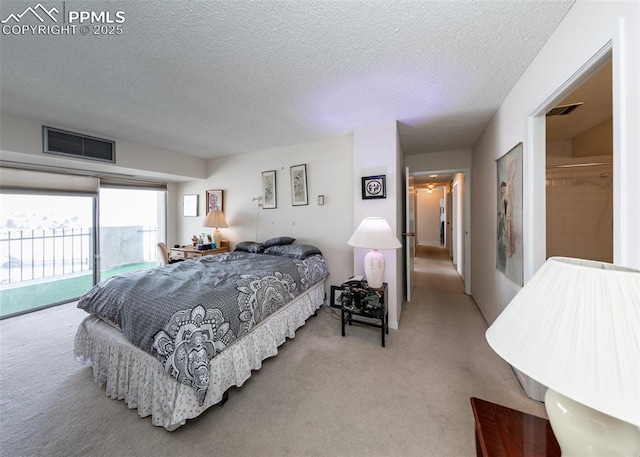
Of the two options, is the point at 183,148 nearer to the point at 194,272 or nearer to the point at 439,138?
the point at 194,272

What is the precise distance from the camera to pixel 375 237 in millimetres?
2342

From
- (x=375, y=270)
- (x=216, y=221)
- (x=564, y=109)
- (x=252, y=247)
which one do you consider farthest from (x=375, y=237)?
(x=216, y=221)

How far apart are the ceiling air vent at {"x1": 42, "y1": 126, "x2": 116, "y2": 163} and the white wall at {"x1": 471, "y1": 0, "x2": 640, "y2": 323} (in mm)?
4677

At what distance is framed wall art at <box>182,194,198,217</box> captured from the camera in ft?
15.3

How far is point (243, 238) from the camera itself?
13.7 ft

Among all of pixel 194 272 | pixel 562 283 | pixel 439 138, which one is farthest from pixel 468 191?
pixel 194 272

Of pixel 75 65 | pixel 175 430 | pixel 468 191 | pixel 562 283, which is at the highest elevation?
pixel 75 65

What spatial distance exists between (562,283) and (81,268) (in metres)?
5.45

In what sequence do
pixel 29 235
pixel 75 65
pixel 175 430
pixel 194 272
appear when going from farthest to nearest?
1. pixel 29 235
2. pixel 194 272
3. pixel 75 65
4. pixel 175 430

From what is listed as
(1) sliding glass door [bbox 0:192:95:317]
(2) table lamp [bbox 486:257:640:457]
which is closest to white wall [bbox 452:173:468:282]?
(2) table lamp [bbox 486:257:640:457]

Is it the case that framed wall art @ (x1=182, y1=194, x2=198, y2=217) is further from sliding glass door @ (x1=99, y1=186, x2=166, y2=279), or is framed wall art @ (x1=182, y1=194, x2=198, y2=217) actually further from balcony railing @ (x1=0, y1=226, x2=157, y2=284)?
balcony railing @ (x1=0, y1=226, x2=157, y2=284)

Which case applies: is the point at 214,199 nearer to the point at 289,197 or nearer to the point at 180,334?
the point at 289,197

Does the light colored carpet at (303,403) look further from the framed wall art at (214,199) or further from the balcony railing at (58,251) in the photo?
the framed wall art at (214,199)

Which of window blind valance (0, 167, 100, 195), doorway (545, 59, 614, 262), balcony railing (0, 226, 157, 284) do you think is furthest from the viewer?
balcony railing (0, 226, 157, 284)
